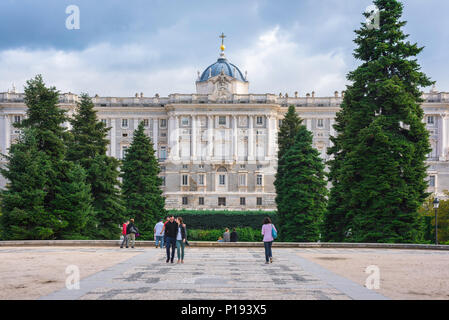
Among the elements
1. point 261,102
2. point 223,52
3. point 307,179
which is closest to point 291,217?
point 307,179

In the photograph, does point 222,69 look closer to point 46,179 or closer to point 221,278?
point 46,179

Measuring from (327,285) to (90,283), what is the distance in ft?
18.1

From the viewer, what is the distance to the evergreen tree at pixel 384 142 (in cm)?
2861

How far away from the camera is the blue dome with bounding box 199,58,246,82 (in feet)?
291

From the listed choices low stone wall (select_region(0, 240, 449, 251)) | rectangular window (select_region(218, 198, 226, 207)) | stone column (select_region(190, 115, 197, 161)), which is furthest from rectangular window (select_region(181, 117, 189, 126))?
low stone wall (select_region(0, 240, 449, 251))

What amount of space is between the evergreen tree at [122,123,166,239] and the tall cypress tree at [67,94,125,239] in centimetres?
687

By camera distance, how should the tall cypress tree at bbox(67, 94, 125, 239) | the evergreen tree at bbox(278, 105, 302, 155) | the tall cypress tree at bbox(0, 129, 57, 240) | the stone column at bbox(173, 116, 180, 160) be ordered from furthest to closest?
1. the stone column at bbox(173, 116, 180, 160)
2. the evergreen tree at bbox(278, 105, 302, 155)
3. the tall cypress tree at bbox(67, 94, 125, 239)
4. the tall cypress tree at bbox(0, 129, 57, 240)

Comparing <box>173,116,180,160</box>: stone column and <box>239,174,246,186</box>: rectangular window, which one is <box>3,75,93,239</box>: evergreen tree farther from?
<box>239,174,246,186</box>: rectangular window

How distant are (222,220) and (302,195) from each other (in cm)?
2111

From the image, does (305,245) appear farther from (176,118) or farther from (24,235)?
(176,118)

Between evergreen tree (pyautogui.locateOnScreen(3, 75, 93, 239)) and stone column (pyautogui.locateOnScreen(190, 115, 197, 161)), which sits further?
stone column (pyautogui.locateOnScreen(190, 115, 197, 161))

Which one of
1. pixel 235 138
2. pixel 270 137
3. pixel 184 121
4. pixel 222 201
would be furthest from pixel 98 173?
pixel 270 137

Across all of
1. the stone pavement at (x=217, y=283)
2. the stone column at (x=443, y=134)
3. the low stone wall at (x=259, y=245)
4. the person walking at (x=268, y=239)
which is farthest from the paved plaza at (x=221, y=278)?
the stone column at (x=443, y=134)

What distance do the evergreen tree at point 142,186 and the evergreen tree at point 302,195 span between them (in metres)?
11.9
